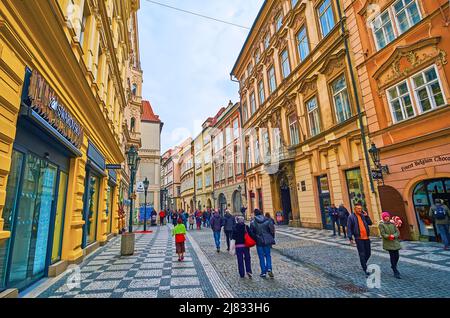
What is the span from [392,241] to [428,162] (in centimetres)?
549

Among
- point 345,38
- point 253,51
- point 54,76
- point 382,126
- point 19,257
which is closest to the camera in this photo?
point 19,257

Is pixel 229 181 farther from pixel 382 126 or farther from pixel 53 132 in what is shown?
pixel 53 132

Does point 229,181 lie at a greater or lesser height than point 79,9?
lesser

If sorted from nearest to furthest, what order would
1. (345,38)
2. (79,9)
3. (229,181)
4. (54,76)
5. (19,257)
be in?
(19,257), (54,76), (79,9), (345,38), (229,181)

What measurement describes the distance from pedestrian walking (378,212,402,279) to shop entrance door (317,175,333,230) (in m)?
9.28

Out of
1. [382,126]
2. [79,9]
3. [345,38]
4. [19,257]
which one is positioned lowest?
[19,257]

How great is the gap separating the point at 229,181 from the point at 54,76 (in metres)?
26.6

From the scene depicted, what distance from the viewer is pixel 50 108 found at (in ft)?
17.1

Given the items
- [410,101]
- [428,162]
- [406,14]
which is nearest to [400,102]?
[410,101]

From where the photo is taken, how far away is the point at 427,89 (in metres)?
9.08

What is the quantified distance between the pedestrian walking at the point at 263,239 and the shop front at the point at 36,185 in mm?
4983

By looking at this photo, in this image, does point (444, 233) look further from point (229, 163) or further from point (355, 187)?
point (229, 163)

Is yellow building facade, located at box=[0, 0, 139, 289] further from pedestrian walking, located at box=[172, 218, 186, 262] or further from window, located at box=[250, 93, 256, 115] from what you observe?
window, located at box=[250, 93, 256, 115]

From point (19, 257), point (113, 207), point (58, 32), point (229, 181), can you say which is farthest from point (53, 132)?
point (229, 181)
